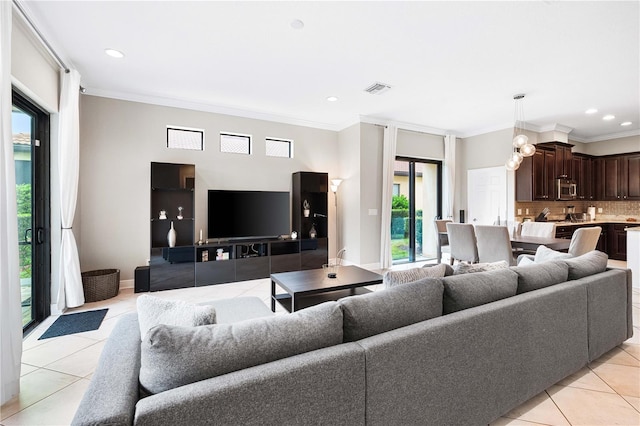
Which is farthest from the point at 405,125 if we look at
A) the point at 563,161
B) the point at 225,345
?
the point at 225,345

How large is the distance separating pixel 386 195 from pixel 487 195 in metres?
2.38

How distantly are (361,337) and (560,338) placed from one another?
1492 mm

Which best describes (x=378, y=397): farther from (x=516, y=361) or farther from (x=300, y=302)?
(x=300, y=302)

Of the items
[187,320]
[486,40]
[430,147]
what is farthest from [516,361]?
[430,147]

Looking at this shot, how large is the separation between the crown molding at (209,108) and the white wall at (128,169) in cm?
7

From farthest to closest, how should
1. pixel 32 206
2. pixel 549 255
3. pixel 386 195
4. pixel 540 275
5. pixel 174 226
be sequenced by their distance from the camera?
pixel 386 195 → pixel 174 226 → pixel 32 206 → pixel 549 255 → pixel 540 275

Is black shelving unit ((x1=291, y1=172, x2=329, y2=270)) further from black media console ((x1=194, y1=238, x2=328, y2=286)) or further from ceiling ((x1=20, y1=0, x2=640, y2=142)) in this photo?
ceiling ((x1=20, y1=0, x2=640, y2=142))

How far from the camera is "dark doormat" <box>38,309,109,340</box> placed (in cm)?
288

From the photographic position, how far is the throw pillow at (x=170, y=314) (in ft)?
3.98

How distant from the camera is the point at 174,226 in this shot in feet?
15.3

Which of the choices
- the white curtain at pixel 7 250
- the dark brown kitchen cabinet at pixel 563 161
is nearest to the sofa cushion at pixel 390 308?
the white curtain at pixel 7 250

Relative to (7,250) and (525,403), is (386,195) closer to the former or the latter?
(525,403)

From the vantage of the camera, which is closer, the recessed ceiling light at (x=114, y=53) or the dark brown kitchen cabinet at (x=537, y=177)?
the recessed ceiling light at (x=114, y=53)

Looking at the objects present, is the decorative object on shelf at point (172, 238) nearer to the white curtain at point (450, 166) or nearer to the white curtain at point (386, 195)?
the white curtain at point (386, 195)
